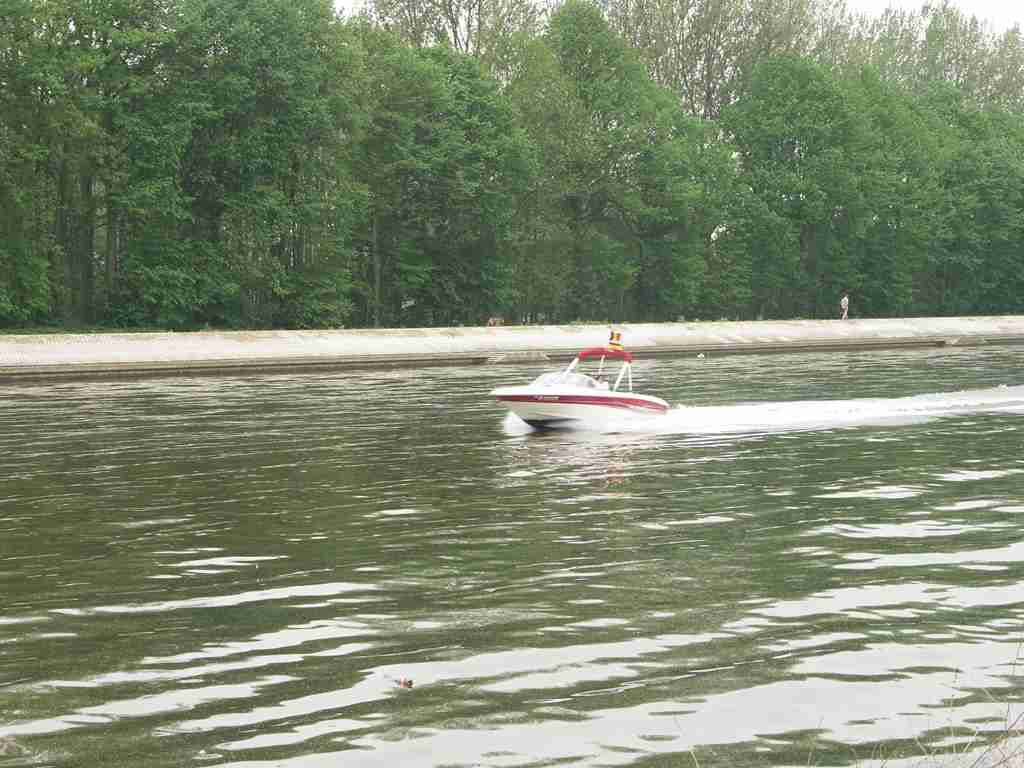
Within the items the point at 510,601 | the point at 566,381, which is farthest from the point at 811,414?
the point at 510,601

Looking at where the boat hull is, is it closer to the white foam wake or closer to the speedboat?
the speedboat

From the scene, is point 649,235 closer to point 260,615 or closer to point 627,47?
point 627,47

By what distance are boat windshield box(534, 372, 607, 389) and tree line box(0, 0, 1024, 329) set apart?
3427 centimetres

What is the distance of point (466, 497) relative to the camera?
19.2 m

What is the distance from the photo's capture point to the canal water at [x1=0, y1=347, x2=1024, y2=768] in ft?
29.2

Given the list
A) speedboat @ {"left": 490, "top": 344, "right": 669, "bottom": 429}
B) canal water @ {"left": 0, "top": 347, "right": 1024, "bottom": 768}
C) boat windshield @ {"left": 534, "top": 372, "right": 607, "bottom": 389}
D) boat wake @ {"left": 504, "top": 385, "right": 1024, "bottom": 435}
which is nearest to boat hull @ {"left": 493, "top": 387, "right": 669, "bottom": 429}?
speedboat @ {"left": 490, "top": 344, "right": 669, "bottom": 429}

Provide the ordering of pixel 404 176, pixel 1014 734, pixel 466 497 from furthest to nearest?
pixel 404 176 < pixel 466 497 < pixel 1014 734

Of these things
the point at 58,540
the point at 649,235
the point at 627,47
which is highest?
the point at 627,47

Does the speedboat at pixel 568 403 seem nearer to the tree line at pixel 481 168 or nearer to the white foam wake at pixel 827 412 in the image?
the white foam wake at pixel 827 412

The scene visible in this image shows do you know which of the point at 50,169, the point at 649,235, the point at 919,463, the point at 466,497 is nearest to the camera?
the point at 466,497

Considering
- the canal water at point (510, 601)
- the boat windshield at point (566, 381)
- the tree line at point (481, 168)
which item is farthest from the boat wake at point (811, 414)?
the tree line at point (481, 168)

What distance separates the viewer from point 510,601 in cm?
1255

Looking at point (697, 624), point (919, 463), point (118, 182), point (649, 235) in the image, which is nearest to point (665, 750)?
point (697, 624)

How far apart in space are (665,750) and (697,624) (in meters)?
3.12
